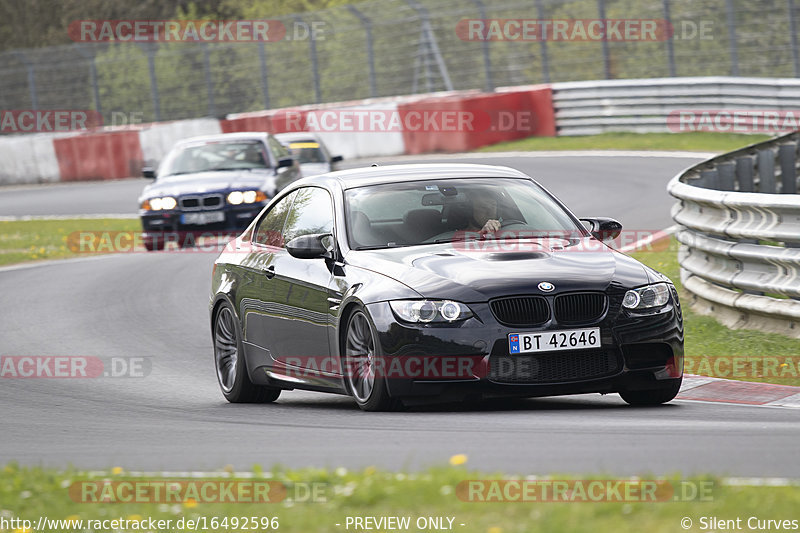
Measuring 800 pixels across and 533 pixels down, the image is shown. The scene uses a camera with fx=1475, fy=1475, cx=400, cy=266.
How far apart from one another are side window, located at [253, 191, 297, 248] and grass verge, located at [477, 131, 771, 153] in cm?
1932

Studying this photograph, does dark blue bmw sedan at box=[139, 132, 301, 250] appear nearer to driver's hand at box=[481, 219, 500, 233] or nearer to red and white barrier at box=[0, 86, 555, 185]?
driver's hand at box=[481, 219, 500, 233]

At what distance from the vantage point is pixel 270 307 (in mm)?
9680

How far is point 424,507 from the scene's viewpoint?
5.17 meters

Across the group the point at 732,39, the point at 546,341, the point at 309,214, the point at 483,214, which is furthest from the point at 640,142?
the point at 546,341

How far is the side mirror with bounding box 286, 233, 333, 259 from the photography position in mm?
8992

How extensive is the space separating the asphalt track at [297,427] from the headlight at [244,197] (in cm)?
558

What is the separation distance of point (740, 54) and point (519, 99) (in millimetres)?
5921

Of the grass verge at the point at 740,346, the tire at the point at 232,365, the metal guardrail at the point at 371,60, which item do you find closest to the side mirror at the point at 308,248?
the tire at the point at 232,365

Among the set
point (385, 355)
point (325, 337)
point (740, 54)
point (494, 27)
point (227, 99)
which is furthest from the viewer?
point (227, 99)

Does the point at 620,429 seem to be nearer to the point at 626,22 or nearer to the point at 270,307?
the point at 270,307

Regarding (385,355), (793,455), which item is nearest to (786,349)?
(385,355)

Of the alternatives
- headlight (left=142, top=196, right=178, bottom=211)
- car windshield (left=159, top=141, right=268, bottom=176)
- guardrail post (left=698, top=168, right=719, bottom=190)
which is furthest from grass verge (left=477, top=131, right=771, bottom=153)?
guardrail post (left=698, top=168, right=719, bottom=190)

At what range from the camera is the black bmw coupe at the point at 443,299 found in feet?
26.5

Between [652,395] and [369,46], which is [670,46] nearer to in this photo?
[369,46]
